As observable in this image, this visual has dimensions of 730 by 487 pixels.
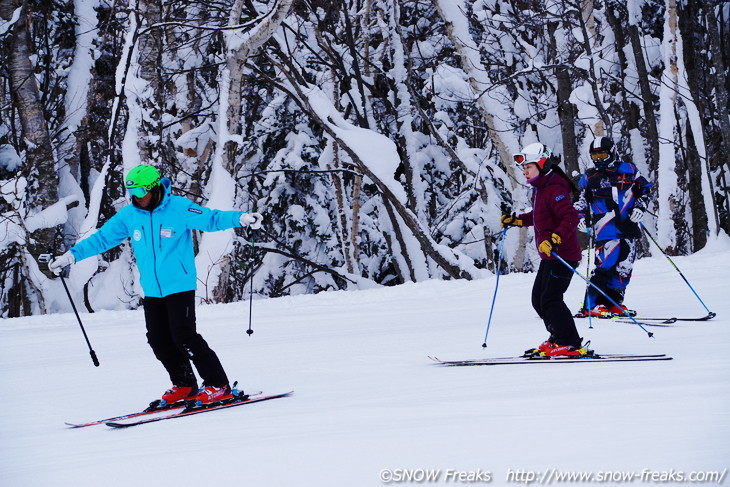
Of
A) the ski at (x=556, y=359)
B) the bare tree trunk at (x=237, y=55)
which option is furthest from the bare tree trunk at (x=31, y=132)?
the ski at (x=556, y=359)

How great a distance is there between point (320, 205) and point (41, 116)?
670 centimetres

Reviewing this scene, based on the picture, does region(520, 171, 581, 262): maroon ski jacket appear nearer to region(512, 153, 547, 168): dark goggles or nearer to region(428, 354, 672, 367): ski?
region(512, 153, 547, 168): dark goggles

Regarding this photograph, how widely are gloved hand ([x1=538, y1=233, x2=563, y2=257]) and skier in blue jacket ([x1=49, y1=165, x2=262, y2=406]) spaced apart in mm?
2171

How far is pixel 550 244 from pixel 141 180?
2.99m

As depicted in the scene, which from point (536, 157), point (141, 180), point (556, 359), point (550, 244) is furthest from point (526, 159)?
point (141, 180)

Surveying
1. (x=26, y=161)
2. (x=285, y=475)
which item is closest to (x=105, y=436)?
(x=285, y=475)

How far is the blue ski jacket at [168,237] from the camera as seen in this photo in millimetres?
5121

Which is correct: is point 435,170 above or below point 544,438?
above

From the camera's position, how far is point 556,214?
237 inches

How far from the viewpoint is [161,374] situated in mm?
6785

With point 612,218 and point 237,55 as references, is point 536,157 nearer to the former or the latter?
point 612,218

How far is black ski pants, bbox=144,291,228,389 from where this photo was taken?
5.09m

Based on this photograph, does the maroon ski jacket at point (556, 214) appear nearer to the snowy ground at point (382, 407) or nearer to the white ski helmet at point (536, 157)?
the white ski helmet at point (536, 157)

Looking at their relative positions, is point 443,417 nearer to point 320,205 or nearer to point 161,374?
point 161,374
